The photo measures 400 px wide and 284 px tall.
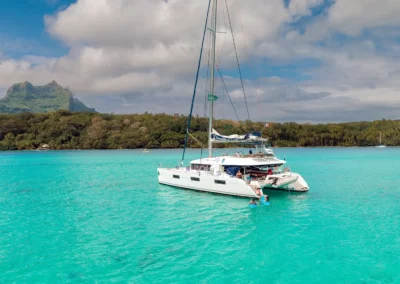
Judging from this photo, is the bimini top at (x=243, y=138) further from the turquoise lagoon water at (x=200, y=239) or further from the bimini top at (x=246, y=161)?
the turquoise lagoon water at (x=200, y=239)

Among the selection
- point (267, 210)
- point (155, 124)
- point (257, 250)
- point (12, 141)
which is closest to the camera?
point (257, 250)

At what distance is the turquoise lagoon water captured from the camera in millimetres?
11164

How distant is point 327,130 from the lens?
173 m

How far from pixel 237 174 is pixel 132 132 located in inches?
5286

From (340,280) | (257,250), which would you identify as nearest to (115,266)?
(257,250)

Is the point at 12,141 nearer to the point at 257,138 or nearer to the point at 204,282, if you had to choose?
the point at 257,138

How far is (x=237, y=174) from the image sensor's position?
911 inches

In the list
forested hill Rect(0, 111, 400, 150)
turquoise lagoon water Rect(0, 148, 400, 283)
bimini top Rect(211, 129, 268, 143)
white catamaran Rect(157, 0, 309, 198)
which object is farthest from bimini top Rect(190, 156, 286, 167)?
forested hill Rect(0, 111, 400, 150)

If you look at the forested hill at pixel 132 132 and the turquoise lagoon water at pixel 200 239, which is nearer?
the turquoise lagoon water at pixel 200 239

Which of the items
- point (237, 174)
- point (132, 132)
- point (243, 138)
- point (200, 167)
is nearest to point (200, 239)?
point (237, 174)

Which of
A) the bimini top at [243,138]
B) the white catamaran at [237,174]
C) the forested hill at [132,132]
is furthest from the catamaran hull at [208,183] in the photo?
the forested hill at [132,132]

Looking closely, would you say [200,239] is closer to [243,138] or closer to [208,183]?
[208,183]

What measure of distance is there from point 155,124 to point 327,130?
9769cm

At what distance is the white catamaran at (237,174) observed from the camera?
22.8 meters
